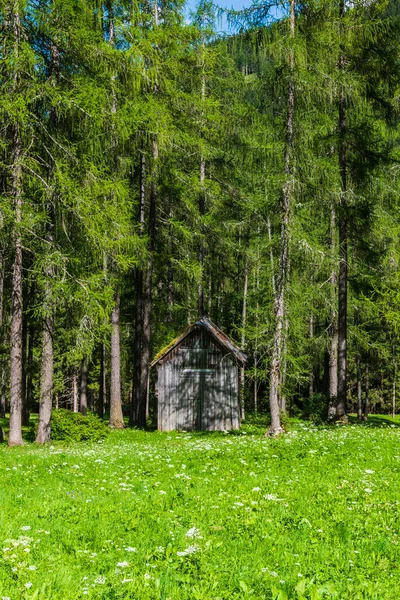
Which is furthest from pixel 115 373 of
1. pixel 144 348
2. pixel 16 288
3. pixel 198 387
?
pixel 16 288

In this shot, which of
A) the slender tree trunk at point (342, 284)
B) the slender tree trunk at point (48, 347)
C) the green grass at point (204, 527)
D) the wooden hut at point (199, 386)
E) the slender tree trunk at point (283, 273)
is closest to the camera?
the green grass at point (204, 527)

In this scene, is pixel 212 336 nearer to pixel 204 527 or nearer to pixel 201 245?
pixel 201 245

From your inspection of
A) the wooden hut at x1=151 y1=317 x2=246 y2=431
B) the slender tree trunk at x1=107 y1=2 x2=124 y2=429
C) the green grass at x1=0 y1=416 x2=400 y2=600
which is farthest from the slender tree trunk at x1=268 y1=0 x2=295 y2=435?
the slender tree trunk at x1=107 y1=2 x2=124 y2=429

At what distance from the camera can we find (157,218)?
88.3 feet

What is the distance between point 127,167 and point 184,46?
5.96 meters

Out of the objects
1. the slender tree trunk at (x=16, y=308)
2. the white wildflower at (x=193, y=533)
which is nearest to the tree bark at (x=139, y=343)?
the slender tree trunk at (x=16, y=308)

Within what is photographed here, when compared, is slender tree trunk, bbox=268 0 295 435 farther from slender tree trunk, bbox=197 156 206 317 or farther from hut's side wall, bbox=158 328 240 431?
slender tree trunk, bbox=197 156 206 317

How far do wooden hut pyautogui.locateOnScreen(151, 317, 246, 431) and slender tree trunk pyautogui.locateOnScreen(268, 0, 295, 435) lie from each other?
7705 mm

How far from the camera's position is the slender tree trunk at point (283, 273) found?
57.1ft

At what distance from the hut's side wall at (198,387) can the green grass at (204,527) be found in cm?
1303

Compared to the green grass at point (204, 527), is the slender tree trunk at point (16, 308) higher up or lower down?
higher up

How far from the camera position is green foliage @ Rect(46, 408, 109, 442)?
1914 cm

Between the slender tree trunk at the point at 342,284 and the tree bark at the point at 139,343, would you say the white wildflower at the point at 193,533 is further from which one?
the tree bark at the point at 139,343

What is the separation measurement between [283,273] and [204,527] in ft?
38.5
